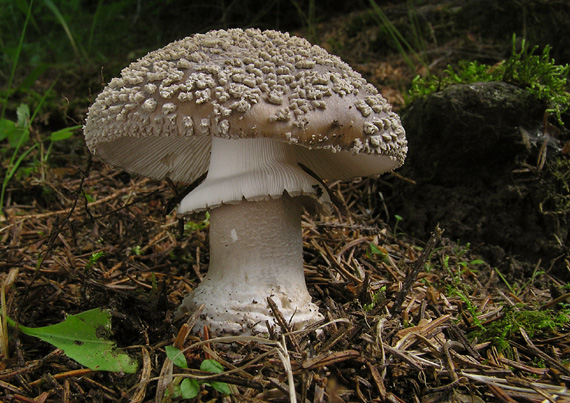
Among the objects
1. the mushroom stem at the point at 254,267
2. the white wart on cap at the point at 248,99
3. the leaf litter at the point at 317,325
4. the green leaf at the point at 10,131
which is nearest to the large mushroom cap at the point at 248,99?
the white wart on cap at the point at 248,99

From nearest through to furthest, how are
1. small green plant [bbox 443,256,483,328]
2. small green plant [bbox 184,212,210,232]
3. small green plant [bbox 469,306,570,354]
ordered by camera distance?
small green plant [bbox 469,306,570,354]
small green plant [bbox 443,256,483,328]
small green plant [bbox 184,212,210,232]

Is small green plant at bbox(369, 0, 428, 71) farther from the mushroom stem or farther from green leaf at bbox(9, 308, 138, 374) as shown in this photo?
green leaf at bbox(9, 308, 138, 374)

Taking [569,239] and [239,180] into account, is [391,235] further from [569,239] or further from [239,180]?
[239,180]

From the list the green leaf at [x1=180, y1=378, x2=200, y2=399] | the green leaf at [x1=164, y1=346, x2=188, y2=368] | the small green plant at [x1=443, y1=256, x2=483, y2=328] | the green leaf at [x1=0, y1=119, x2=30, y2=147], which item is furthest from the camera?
the green leaf at [x1=0, y1=119, x2=30, y2=147]

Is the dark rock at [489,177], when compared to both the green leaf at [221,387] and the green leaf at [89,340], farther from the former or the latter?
the green leaf at [89,340]

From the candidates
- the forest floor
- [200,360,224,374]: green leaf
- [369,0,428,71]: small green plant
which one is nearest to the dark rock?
the forest floor

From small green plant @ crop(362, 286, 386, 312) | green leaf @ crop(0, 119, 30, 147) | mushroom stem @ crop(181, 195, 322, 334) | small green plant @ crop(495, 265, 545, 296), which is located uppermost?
green leaf @ crop(0, 119, 30, 147)

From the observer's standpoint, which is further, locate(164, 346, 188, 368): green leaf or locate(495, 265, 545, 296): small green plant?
locate(495, 265, 545, 296): small green plant
